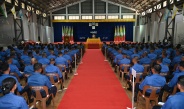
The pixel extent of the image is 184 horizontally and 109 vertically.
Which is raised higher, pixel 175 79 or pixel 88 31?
pixel 88 31

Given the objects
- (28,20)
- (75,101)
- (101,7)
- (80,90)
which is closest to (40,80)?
(75,101)

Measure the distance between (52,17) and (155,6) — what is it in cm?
1638

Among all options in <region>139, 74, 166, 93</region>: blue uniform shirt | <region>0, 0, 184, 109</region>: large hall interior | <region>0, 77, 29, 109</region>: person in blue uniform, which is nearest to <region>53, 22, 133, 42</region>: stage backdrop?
<region>0, 0, 184, 109</region>: large hall interior

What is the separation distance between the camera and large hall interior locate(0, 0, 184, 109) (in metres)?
3.69

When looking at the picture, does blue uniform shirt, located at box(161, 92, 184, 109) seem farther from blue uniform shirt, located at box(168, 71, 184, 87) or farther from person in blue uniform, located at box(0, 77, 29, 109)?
person in blue uniform, located at box(0, 77, 29, 109)

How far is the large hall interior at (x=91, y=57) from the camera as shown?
3688 millimetres

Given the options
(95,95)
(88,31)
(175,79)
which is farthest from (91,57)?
(88,31)

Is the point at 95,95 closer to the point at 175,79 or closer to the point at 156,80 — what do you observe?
the point at 156,80

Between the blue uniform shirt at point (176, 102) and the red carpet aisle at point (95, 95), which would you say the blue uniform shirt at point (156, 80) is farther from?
the blue uniform shirt at point (176, 102)

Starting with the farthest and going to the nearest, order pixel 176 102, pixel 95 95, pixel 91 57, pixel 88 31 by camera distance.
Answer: pixel 88 31 < pixel 91 57 < pixel 95 95 < pixel 176 102

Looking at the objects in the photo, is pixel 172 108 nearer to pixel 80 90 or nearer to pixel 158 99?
pixel 158 99

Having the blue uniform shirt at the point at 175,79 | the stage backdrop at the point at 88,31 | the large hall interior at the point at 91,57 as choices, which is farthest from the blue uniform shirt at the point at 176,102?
the stage backdrop at the point at 88,31

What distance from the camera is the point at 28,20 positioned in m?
17.8

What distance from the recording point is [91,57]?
1367cm
